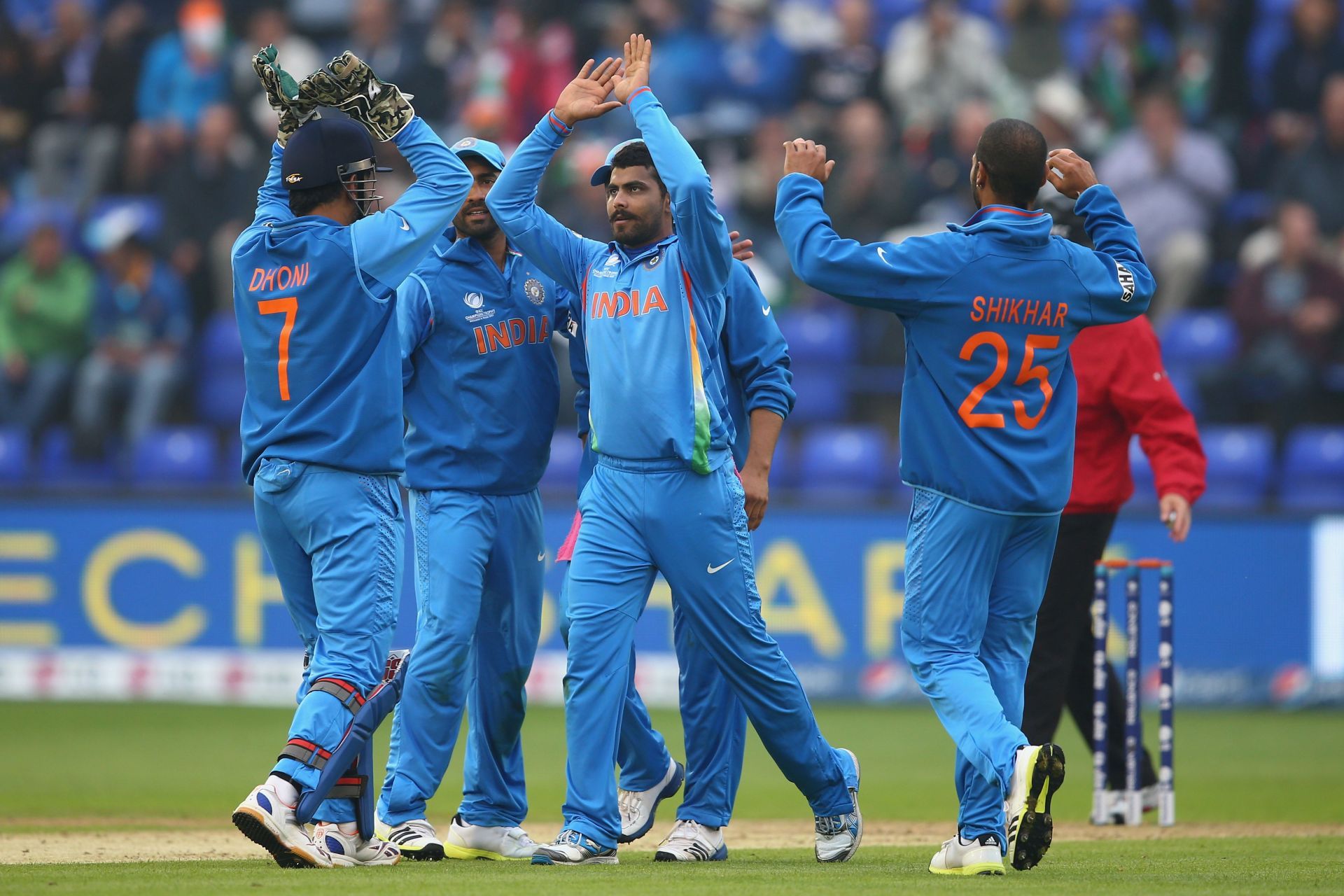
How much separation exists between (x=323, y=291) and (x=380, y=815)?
204 centimetres

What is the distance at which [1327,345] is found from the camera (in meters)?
14.1

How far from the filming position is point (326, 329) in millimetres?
5953

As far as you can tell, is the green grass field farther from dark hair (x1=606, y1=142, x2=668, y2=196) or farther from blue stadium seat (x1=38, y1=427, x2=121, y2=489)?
blue stadium seat (x1=38, y1=427, x2=121, y2=489)

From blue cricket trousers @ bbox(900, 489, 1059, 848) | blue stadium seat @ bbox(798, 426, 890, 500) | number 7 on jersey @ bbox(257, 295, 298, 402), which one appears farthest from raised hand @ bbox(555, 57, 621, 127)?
blue stadium seat @ bbox(798, 426, 890, 500)

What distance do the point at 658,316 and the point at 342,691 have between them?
1.69m

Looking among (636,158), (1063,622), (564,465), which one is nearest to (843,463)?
(564,465)

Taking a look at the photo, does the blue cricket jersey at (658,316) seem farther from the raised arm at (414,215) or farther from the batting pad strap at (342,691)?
the batting pad strap at (342,691)

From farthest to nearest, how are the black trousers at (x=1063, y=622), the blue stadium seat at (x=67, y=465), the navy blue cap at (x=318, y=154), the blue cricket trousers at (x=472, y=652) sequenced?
the blue stadium seat at (x=67, y=465), the black trousers at (x=1063, y=622), the blue cricket trousers at (x=472, y=652), the navy blue cap at (x=318, y=154)

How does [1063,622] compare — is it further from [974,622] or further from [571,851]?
[571,851]

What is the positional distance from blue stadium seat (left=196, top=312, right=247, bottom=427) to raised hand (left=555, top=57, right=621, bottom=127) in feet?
32.8

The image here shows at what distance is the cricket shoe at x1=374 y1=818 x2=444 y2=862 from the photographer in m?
6.41

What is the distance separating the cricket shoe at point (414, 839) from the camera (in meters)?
6.41

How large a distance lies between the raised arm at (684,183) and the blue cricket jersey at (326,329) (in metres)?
0.79

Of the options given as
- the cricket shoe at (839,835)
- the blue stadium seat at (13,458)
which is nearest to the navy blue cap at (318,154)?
the cricket shoe at (839,835)
